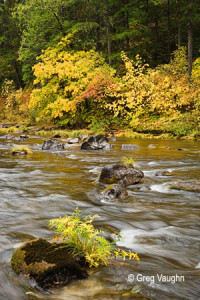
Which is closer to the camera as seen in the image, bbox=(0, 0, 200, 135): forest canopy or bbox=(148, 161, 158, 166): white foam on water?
bbox=(148, 161, 158, 166): white foam on water

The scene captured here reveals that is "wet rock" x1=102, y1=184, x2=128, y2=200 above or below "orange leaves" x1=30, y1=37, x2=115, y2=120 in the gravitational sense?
below

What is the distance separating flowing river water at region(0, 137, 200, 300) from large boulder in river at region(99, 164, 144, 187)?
203mm

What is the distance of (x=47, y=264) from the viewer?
2547 mm

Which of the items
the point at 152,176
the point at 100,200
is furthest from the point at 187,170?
the point at 100,200

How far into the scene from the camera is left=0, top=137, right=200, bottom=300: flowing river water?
100 inches

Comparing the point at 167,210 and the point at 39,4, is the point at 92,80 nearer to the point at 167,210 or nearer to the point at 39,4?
the point at 39,4

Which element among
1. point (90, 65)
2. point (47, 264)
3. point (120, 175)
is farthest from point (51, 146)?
point (47, 264)

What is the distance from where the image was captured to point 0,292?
2.50 meters

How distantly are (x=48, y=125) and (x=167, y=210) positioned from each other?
2300cm

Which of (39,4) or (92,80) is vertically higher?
(39,4)

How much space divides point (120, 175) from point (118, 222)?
2389 mm

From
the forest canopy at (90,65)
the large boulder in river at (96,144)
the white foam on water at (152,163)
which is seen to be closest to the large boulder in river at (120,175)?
the white foam on water at (152,163)

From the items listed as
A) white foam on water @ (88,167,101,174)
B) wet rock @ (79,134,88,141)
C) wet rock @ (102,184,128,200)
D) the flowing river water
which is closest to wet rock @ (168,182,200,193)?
the flowing river water
